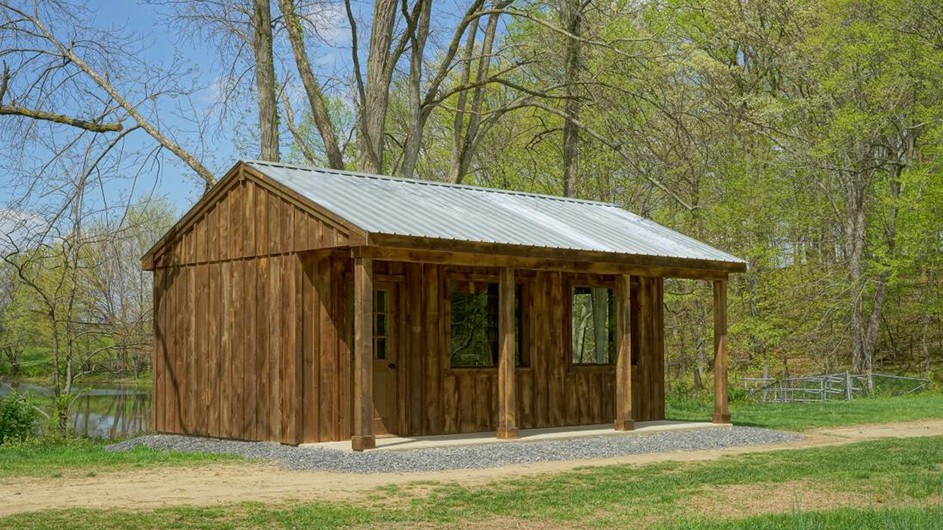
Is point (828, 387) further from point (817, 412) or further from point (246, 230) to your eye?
point (246, 230)

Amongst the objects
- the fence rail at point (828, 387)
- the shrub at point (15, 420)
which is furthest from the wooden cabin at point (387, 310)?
the fence rail at point (828, 387)

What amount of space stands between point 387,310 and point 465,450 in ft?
8.33

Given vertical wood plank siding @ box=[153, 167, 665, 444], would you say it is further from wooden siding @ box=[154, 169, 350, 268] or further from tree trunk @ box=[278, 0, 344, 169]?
tree trunk @ box=[278, 0, 344, 169]

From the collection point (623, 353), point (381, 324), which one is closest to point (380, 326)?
point (381, 324)

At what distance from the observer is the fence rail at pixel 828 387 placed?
28.5 m

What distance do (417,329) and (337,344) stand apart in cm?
123

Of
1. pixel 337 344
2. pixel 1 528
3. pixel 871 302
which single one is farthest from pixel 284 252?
pixel 871 302

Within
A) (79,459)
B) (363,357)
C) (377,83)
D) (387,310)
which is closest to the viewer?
(363,357)

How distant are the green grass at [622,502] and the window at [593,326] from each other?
4.67 metres

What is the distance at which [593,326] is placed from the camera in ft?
57.0

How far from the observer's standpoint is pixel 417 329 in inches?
584

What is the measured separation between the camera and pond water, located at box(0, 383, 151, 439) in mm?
21261

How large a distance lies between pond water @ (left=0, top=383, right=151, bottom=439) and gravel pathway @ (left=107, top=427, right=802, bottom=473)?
3.78 metres

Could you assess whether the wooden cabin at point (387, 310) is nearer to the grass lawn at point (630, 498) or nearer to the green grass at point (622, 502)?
the grass lawn at point (630, 498)
